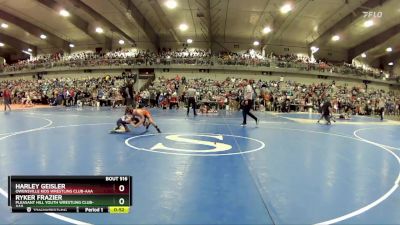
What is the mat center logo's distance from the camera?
275 inches

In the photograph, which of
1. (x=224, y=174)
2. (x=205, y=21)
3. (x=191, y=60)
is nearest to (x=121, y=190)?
(x=224, y=174)

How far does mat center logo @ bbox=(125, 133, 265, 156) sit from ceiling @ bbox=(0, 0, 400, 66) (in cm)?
1865

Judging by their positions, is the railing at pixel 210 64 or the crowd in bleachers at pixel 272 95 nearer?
the crowd in bleachers at pixel 272 95

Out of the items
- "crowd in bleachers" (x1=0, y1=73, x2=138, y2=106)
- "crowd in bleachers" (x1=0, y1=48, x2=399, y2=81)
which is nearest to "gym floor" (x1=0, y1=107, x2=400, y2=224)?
"crowd in bleachers" (x1=0, y1=73, x2=138, y2=106)

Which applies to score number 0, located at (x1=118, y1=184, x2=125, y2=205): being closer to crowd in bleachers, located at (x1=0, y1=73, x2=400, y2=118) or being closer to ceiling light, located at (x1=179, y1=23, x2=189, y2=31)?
crowd in bleachers, located at (x1=0, y1=73, x2=400, y2=118)

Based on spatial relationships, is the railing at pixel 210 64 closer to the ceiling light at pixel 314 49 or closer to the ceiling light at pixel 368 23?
the ceiling light at pixel 314 49

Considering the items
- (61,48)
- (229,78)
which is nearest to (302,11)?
(229,78)

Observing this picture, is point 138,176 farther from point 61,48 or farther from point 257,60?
point 61,48

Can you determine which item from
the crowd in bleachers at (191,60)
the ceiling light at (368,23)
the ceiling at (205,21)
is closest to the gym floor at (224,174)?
the ceiling at (205,21)

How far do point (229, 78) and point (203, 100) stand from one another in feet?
26.9

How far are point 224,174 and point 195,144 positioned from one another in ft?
9.45
